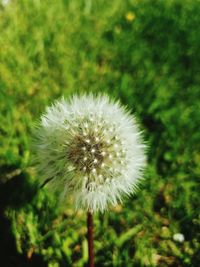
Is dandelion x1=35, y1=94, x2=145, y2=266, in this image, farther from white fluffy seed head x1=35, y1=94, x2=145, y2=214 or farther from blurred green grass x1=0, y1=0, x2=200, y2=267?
blurred green grass x1=0, y1=0, x2=200, y2=267

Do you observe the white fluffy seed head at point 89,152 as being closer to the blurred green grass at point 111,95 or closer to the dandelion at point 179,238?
the blurred green grass at point 111,95

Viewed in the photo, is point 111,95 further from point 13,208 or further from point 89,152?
point 89,152

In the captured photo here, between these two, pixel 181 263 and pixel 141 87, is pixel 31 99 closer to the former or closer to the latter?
pixel 141 87

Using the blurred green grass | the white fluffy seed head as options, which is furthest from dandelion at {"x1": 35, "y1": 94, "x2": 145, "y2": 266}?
the blurred green grass

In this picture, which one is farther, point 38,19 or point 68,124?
point 38,19

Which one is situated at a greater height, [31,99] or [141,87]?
[31,99]

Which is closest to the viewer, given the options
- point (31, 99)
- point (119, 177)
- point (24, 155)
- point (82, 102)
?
point (119, 177)

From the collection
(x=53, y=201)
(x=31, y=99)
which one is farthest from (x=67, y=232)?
(x=31, y=99)

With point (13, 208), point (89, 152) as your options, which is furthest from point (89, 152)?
point (13, 208)
